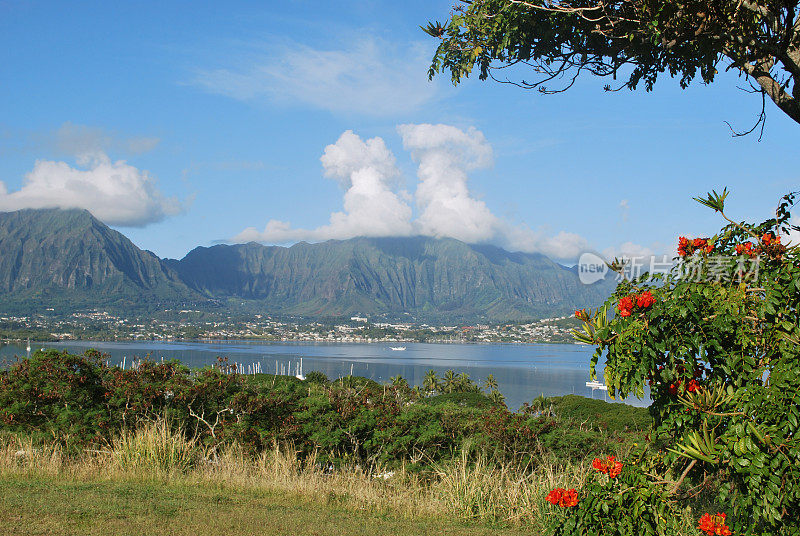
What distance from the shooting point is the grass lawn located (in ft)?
14.6

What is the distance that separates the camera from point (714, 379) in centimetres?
321

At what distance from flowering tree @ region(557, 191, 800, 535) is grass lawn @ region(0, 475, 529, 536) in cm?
209

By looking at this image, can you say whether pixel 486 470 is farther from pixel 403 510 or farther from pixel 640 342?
pixel 640 342

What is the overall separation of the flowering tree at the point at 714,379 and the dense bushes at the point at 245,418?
4386 mm

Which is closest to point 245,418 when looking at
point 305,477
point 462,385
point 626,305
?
point 305,477

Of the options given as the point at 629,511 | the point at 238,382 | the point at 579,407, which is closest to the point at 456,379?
the point at 579,407

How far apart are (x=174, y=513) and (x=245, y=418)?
297 cm

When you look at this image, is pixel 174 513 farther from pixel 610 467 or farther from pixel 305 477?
pixel 610 467

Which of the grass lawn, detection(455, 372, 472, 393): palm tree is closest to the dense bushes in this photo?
the grass lawn

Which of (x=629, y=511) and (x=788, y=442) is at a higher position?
(x=788, y=442)

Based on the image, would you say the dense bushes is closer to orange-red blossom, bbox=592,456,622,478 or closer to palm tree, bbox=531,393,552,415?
palm tree, bbox=531,393,552,415

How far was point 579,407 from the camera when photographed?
97.0 ft

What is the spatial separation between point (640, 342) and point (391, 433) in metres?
5.06

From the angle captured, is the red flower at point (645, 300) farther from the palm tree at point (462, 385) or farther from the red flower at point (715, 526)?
the palm tree at point (462, 385)
